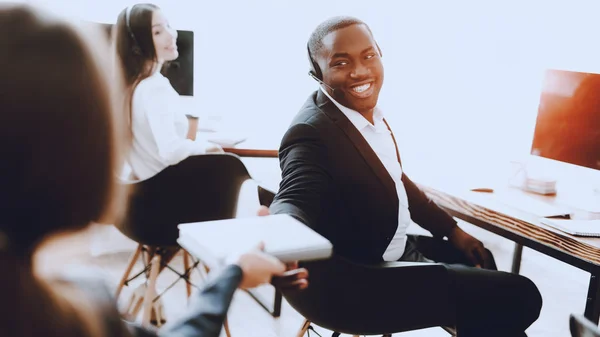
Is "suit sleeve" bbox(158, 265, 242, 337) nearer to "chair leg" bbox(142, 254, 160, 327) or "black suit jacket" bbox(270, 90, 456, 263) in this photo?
"black suit jacket" bbox(270, 90, 456, 263)

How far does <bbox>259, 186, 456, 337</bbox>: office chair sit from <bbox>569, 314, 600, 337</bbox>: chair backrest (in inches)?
21.7

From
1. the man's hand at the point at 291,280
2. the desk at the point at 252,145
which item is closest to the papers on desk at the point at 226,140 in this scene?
the desk at the point at 252,145

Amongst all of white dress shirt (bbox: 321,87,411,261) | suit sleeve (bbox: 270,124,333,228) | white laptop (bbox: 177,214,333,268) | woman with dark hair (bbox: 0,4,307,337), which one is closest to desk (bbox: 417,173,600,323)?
white dress shirt (bbox: 321,87,411,261)

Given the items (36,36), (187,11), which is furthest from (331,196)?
(187,11)

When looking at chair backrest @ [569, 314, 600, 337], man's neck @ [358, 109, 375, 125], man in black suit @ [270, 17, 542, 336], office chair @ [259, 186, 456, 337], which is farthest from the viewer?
man's neck @ [358, 109, 375, 125]

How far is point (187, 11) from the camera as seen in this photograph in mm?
3303

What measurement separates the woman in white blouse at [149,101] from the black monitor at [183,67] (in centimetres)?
40

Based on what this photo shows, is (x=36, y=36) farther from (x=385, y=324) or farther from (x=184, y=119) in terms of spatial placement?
(x=184, y=119)

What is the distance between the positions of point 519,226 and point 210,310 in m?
1.14

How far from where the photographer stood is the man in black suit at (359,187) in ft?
4.97

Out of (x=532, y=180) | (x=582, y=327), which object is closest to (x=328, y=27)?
(x=532, y=180)

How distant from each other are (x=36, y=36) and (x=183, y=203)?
1.43 meters

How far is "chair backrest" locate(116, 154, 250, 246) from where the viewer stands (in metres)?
1.97

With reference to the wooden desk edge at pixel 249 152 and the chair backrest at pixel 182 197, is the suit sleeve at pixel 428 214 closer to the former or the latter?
the chair backrest at pixel 182 197
